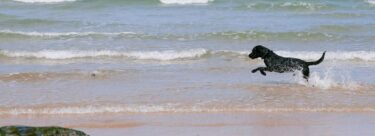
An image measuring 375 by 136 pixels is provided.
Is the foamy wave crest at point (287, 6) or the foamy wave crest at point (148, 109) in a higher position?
the foamy wave crest at point (148, 109)

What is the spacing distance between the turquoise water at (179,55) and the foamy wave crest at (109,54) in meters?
0.02

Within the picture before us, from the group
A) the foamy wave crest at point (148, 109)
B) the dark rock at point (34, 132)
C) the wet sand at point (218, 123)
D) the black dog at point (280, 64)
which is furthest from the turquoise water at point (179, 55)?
the dark rock at point (34, 132)

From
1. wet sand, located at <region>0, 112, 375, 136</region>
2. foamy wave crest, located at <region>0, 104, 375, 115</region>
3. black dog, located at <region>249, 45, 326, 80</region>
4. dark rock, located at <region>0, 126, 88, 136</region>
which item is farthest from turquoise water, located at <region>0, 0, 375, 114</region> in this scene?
dark rock, located at <region>0, 126, 88, 136</region>

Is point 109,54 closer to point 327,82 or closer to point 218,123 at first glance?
point 327,82

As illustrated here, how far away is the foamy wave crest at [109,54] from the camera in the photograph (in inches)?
597

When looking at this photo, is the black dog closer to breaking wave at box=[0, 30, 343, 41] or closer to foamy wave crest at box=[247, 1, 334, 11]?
breaking wave at box=[0, 30, 343, 41]

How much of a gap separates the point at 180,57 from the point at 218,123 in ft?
22.5

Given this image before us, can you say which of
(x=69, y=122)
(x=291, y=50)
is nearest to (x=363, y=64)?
(x=291, y=50)

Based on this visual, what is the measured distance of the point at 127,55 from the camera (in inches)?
604

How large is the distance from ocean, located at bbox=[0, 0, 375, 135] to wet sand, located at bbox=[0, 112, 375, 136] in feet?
0.58

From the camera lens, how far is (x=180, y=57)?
15.0 metres

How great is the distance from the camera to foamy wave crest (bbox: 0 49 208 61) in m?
15.2

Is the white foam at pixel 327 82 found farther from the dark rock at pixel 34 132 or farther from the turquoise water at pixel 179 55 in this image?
the dark rock at pixel 34 132

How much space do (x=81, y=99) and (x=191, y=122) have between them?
217 centimetres
